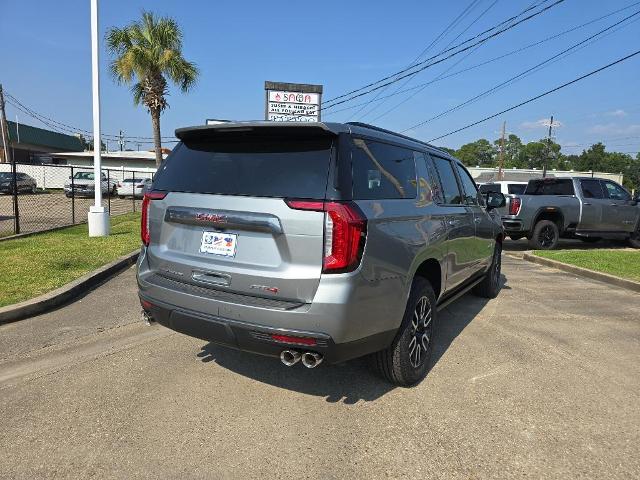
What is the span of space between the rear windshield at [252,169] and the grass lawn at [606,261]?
7.28 metres

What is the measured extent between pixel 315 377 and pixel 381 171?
170cm

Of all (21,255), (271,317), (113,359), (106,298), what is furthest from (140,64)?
(271,317)

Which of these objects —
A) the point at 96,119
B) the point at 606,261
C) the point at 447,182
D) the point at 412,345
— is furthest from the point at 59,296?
the point at 606,261

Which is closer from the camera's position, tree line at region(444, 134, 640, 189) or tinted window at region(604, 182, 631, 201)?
tinted window at region(604, 182, 631, 201)

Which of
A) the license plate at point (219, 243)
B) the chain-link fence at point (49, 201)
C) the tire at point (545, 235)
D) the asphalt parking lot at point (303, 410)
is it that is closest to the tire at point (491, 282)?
the asphalt parking lot at point (303, 410)

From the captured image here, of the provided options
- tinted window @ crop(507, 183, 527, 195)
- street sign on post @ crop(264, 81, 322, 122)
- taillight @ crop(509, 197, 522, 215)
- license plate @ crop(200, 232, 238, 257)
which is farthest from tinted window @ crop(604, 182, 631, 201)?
license plate @ crop(200, 232, 238, 257)

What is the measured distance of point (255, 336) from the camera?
110 inches

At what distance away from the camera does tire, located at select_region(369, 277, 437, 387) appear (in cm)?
335

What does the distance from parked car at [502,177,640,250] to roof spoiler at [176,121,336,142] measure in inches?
386

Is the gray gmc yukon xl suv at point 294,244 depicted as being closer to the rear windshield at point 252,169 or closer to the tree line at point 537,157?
the rear windshield at point 252,169

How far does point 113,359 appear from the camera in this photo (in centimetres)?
398

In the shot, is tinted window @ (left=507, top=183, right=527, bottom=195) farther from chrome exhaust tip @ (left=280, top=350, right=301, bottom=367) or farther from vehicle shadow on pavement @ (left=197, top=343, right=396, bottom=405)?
chrome exhaust tip @ (left=280, top=350, right=301, bottom=367)

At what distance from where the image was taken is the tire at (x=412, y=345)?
3.35 m

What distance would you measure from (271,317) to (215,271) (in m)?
0.50
